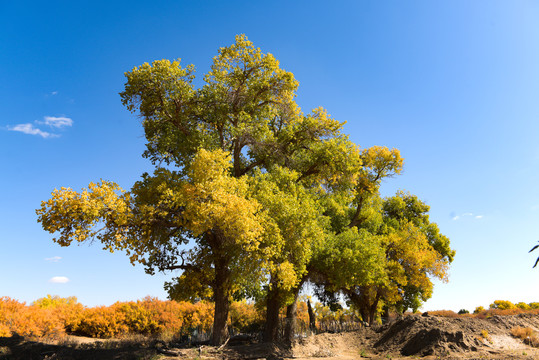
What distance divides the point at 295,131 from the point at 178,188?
811 cm

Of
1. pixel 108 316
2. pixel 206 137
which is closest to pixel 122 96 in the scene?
pixel 206 137

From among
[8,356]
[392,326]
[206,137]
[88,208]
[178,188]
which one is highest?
[206,137]

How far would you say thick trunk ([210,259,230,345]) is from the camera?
17062 mm

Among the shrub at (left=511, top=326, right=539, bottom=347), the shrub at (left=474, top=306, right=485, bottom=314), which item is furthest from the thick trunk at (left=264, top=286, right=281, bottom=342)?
the shrub at (left=474, top=306, right=485, bottom=314)

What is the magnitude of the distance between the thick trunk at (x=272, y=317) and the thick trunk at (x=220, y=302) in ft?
14.6

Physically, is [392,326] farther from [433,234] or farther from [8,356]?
[8,356]

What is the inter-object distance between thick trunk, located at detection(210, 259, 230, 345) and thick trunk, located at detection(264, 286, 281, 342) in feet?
14.6

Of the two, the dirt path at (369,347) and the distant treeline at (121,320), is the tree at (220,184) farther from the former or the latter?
the distant treeline at (121,320)

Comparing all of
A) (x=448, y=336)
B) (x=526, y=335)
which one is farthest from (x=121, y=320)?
(x=526, y=335)

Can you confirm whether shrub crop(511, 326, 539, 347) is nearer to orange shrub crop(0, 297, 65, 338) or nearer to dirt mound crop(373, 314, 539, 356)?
dirt mound crop(373, 314, 539, 356)

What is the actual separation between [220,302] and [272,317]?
6.06 metres

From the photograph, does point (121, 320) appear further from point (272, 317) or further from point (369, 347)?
point (369, 347)

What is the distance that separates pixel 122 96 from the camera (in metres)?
18.6

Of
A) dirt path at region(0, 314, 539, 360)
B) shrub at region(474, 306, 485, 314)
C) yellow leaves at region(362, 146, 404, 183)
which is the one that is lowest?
dirt path at region(0, 314, 539, 360)
